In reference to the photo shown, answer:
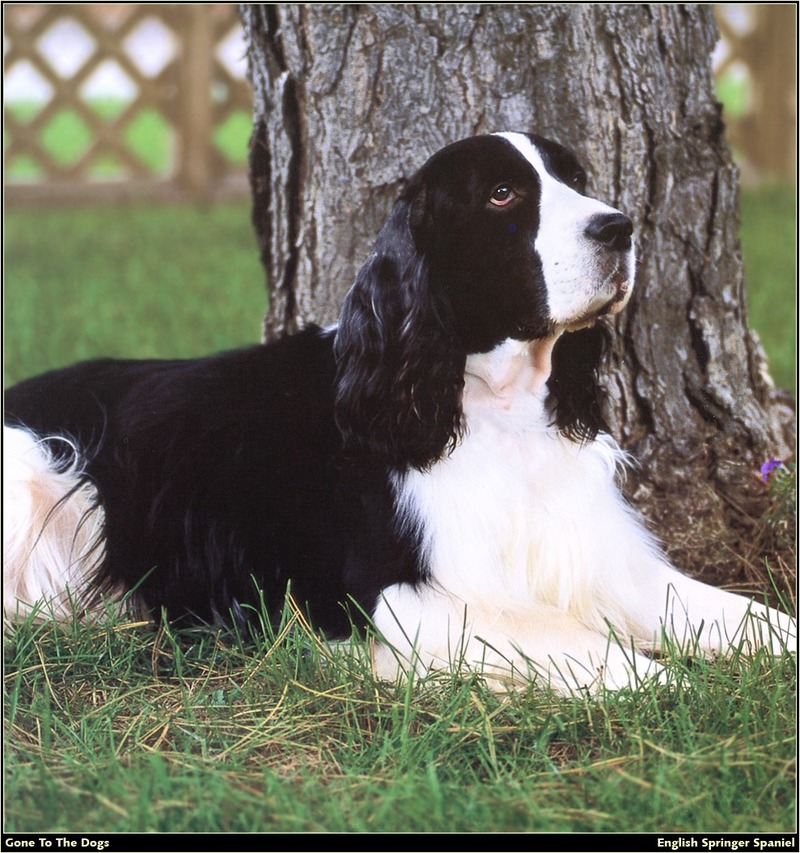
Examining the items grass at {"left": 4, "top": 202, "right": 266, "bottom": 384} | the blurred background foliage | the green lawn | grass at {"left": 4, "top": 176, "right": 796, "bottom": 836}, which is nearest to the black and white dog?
grass at {"left": 4, "top": 176, "right": 796, "bottom": 836}

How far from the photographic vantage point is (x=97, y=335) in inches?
241

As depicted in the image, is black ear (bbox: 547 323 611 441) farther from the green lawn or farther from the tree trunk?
the green lawn

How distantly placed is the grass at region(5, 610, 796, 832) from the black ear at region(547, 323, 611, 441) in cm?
68

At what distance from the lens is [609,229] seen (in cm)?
260

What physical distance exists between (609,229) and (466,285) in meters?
0.39

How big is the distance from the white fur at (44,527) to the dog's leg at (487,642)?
3.14 feet

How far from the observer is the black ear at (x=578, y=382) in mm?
2955

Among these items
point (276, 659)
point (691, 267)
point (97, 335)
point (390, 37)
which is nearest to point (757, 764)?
point (276, 659)

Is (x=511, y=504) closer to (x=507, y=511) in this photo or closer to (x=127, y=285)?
(x=507, y=511)

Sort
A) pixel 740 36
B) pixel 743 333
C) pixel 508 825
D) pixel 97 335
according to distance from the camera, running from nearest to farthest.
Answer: pixel 508 825
pixel 743 333
pixel 97 335
pixel 740 36

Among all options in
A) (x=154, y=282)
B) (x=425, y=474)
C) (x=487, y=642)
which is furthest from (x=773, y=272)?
(x=487, y=642)

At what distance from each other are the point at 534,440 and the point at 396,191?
107cm

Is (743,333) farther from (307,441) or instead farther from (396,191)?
(307,441)

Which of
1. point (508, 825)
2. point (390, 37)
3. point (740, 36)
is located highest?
point (740, 36)
